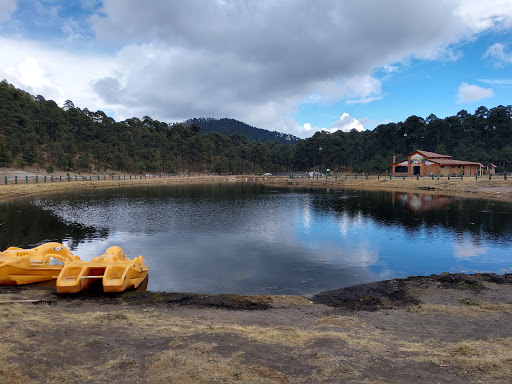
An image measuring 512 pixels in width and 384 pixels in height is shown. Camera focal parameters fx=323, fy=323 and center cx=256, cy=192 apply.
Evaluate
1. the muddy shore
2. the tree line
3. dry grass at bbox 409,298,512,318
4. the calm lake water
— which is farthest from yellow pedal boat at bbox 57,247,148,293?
the tree line

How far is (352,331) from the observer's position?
27.8 feet

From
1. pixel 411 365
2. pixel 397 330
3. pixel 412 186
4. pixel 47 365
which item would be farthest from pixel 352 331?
pixel 412 186

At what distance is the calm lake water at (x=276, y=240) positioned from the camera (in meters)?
15.4

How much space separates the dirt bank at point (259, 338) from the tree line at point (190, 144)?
A: 82.4 metres

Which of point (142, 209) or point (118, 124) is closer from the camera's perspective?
point (142, 209)

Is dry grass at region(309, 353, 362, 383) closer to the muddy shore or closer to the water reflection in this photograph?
the muddy shore

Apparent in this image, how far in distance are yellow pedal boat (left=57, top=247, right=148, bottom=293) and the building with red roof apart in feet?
252

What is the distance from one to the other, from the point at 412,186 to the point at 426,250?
159ft

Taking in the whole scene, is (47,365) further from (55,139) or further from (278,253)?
(55,139)

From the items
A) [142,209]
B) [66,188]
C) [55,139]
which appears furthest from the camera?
[55,139]

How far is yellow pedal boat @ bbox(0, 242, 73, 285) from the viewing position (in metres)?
12.7

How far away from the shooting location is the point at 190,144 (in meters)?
126

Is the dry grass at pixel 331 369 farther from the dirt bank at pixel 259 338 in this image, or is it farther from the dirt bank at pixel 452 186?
the dirt bank at pixel 452 186

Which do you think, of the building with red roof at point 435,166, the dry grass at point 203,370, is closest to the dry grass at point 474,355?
the dry grass at point 203,370
